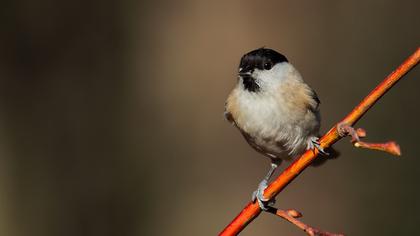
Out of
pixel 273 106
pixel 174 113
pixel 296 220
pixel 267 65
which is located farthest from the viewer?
pixel 174 113

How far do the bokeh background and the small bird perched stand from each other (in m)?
1.94

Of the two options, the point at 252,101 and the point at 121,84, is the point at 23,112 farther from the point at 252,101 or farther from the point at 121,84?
the point at 252,101

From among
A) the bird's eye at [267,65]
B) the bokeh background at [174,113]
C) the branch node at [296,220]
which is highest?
the bird's eye at [267,65]

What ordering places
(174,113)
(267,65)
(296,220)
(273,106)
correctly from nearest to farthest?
1. (296,220)
2. (273,106)
3. (267,65)
4. (174,113)

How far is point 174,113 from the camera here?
17.4ft

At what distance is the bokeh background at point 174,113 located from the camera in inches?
189

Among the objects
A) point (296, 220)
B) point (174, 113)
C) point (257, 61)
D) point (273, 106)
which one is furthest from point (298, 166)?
point (174, 113)

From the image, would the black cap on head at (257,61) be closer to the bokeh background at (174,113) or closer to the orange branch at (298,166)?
the orange branch at (298,166)

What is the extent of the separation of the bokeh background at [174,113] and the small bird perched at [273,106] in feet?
6.36

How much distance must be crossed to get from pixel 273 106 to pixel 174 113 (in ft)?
8.26

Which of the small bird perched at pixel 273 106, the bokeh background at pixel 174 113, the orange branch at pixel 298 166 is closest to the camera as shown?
the orange branch at pixel 298 166

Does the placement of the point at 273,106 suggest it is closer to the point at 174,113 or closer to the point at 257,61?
the point at 257,61

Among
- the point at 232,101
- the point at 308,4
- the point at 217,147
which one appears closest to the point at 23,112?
the point at 217,147

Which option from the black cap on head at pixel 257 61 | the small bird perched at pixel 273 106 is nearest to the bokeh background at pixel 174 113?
the small bird perched at pixel 273 106
